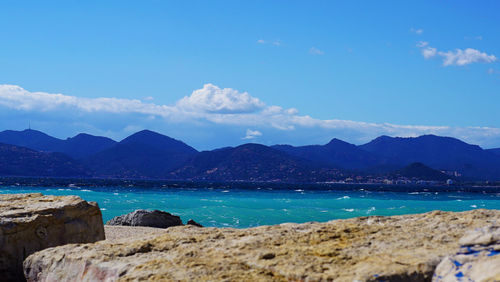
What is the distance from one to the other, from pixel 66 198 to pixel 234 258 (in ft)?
18.0

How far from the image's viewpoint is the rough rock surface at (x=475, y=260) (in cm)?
338

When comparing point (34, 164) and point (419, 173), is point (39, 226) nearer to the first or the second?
point (419, 173)

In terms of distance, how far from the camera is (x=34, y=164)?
149375mm

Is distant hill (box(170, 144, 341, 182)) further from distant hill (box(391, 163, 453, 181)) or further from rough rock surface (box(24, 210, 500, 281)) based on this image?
rough rock surface (box(24, 210, 500, 281))

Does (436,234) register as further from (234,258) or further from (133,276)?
(133,276)

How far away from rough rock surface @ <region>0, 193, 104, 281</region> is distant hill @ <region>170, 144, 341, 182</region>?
13499 centimetres

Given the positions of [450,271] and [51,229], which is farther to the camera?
[51,229]

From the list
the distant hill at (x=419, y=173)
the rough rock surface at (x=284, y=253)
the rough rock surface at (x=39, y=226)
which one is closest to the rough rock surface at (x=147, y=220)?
the rough rock surface at (x=39, y=226)

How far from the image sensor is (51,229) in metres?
8.05

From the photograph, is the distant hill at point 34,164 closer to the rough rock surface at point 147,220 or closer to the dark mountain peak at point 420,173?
the dark mountain peak at point 420,173

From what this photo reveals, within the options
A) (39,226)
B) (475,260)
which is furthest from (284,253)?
(39,226)

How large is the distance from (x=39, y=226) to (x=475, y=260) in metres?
6.38

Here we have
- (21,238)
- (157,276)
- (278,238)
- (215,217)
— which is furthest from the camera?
(215,217)

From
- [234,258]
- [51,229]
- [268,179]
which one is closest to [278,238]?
[234,258]
